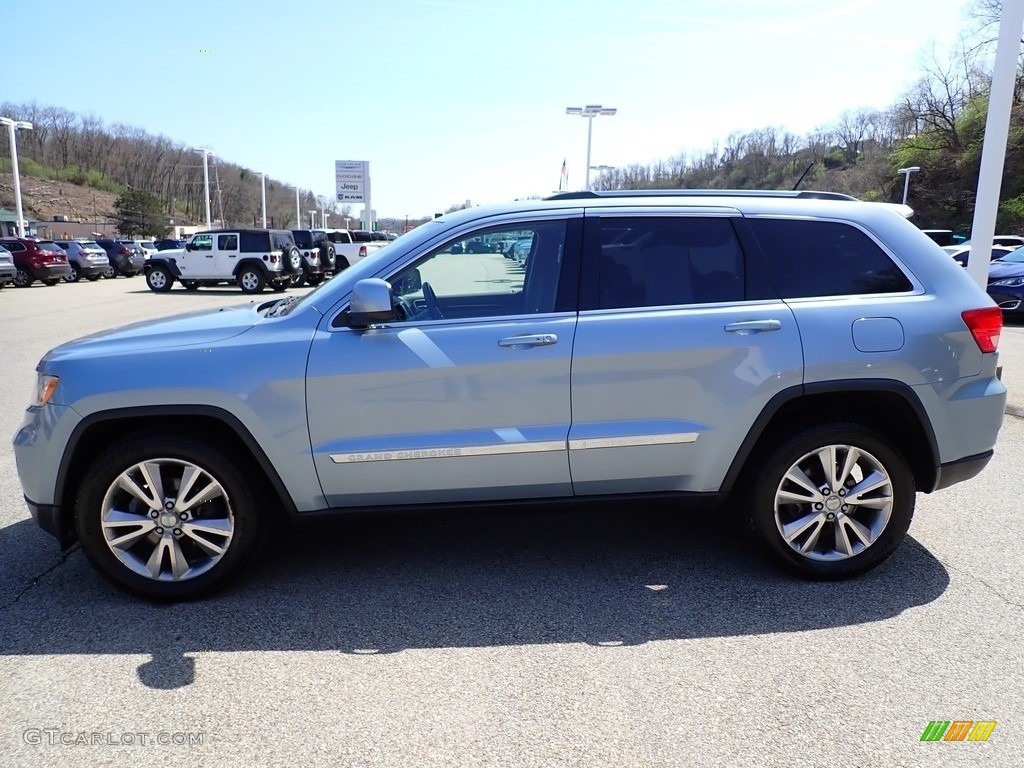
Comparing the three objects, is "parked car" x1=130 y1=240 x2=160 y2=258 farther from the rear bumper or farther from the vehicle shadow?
Result: the rear bumper

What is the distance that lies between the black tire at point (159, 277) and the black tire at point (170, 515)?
24015 mm

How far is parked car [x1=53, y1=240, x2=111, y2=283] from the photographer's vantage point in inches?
1158

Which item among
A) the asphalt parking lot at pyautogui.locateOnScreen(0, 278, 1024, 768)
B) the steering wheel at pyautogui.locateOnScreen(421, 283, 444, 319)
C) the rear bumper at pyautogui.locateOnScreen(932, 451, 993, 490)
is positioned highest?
the steering wheel at pyautogui.locateOnScreen(421, 283, 444, 319)

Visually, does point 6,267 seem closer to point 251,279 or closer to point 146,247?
point 251,279

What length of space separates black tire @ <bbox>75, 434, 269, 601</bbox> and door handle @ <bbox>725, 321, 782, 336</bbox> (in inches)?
91.9

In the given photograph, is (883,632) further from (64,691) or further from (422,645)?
(64,691)

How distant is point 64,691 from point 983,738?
3.29 m

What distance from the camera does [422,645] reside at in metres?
3.20

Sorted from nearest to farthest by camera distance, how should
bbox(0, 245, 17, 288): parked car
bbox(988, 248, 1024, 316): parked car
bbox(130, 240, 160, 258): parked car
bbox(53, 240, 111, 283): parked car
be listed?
bbox(988, 248, 1024, 316): parked car, bbox(0, 245, 17, 288): parked car, bbox(53, 240, 111, 283): parked car, bbox(130, 240, 160, 258): parked car

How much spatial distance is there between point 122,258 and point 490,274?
3438 centimetres

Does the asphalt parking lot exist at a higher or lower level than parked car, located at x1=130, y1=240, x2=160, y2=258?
lower

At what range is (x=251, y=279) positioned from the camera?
2438 cm

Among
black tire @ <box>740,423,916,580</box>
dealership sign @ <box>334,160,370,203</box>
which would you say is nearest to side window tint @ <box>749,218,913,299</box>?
black tire @ <box>740,423,916,580</box>

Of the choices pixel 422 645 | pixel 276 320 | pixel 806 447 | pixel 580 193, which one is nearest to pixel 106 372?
pixel 276 320
